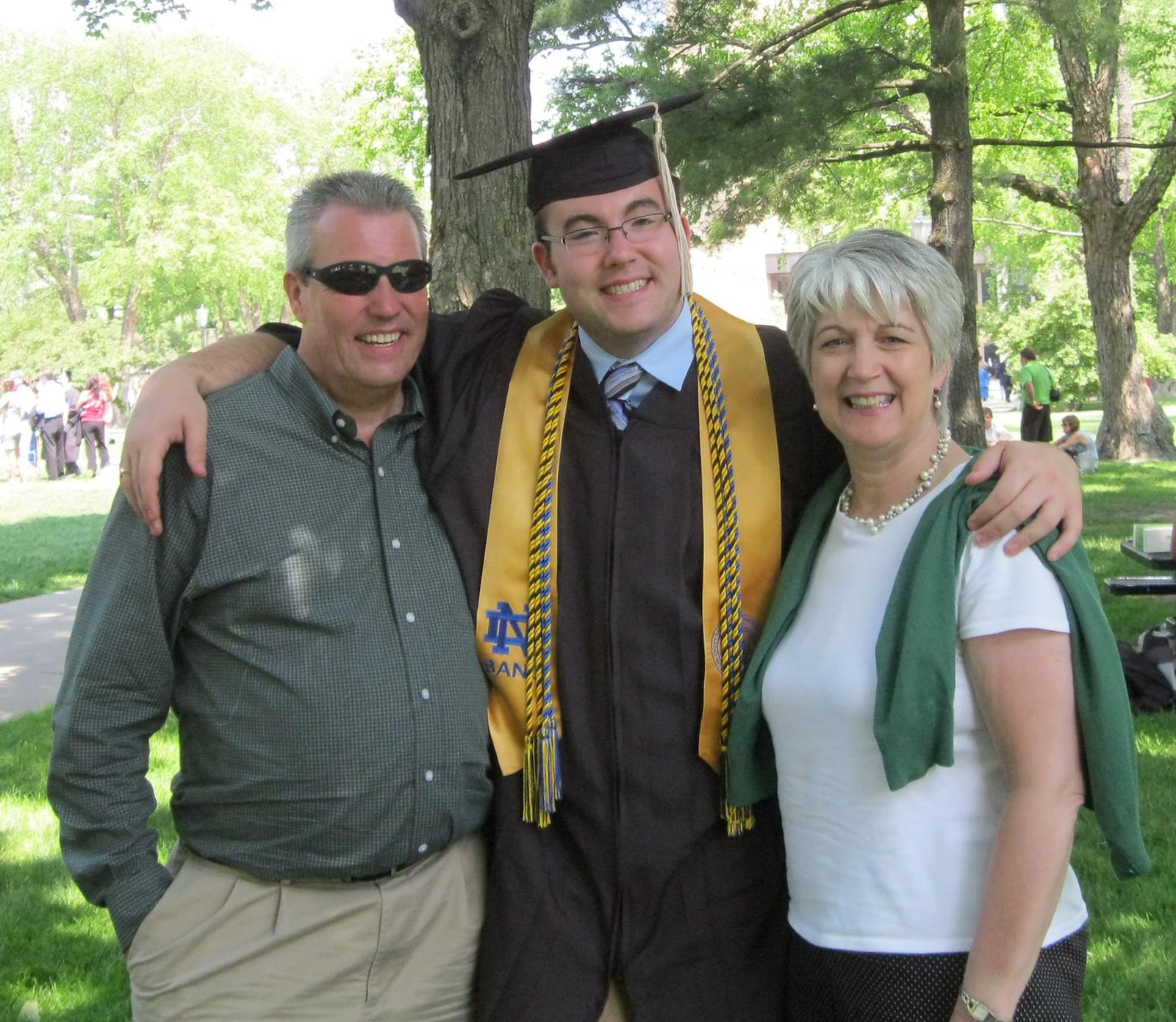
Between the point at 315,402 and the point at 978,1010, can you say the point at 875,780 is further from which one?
the point at 315,402

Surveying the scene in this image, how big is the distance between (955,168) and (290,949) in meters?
10.5

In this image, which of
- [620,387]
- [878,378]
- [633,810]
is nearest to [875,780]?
[633,810]

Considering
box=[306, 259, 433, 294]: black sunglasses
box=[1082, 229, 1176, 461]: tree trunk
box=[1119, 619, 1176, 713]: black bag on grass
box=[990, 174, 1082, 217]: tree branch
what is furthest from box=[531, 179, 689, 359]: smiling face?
box=[1082, 229, 1176, 461]: tree trunk

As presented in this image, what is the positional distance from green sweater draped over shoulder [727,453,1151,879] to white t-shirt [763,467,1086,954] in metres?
0.04

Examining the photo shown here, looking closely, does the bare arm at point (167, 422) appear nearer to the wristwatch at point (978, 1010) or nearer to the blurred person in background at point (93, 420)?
the wristwatch at point (978, 1010)

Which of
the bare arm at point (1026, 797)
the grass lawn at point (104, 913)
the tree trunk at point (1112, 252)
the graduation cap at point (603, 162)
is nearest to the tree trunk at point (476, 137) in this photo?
the graduation cap at point (603, 162)

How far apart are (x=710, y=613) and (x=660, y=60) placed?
854 cm

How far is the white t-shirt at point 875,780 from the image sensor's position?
201 centimetres

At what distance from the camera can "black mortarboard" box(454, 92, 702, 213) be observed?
8.52 ft

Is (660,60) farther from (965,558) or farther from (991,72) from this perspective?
(991,72)

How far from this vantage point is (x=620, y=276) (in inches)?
97.4

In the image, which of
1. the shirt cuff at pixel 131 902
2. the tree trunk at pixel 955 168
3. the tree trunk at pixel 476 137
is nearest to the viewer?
the shirt cuff at pixel 131 902

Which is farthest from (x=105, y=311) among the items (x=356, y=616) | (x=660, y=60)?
(x=356, y=616)

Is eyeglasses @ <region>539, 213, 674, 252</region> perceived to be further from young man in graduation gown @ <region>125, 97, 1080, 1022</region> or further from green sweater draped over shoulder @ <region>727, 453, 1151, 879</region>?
green sweater draped over shoulder @ <region>727, 453, 1151, 879</region>
